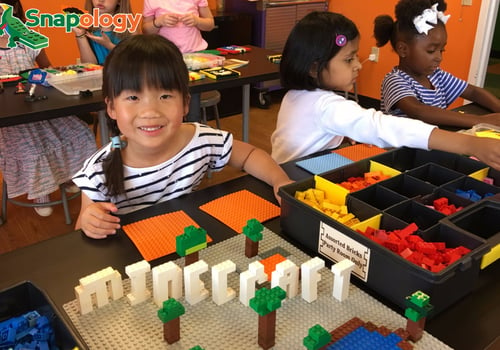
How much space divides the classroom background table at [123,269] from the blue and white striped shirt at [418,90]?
3.45ft

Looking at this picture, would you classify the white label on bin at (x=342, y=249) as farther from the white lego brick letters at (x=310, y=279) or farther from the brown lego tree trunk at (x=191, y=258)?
the brown lego tree trunk at (x=191, y=258)

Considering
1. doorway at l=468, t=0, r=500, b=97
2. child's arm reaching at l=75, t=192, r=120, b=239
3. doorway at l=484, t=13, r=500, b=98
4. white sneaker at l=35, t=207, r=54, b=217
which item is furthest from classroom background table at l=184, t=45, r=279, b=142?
doorway at l=484, t=13, r=500, b=98

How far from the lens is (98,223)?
911 mm

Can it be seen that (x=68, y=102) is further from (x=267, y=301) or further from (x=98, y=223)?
(x=267, y=301)

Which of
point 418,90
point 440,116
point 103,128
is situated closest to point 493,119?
point 440,116

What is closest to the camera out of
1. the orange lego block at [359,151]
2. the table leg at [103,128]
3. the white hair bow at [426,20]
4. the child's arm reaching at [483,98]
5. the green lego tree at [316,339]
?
the green lego tree at [316,339]

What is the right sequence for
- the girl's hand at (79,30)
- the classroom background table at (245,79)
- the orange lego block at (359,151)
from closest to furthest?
the orange lego block at (359,151) < the classroom background table at (245,79) < the girl's hand at (79,30)

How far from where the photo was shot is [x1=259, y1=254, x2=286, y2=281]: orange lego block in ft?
2.57

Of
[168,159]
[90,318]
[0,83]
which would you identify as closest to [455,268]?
[90,318]

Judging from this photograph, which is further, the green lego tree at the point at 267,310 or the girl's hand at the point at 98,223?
the girl's hand at the point at 98,223

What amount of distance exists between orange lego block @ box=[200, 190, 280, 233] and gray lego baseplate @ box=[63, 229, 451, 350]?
0.21 metres

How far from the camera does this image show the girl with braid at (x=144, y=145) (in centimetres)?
106

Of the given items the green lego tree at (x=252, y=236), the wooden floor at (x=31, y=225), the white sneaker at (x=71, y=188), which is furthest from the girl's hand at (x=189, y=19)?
the green lego tree at (x=252, y=236)

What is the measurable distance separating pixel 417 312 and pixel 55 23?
2.41 m
